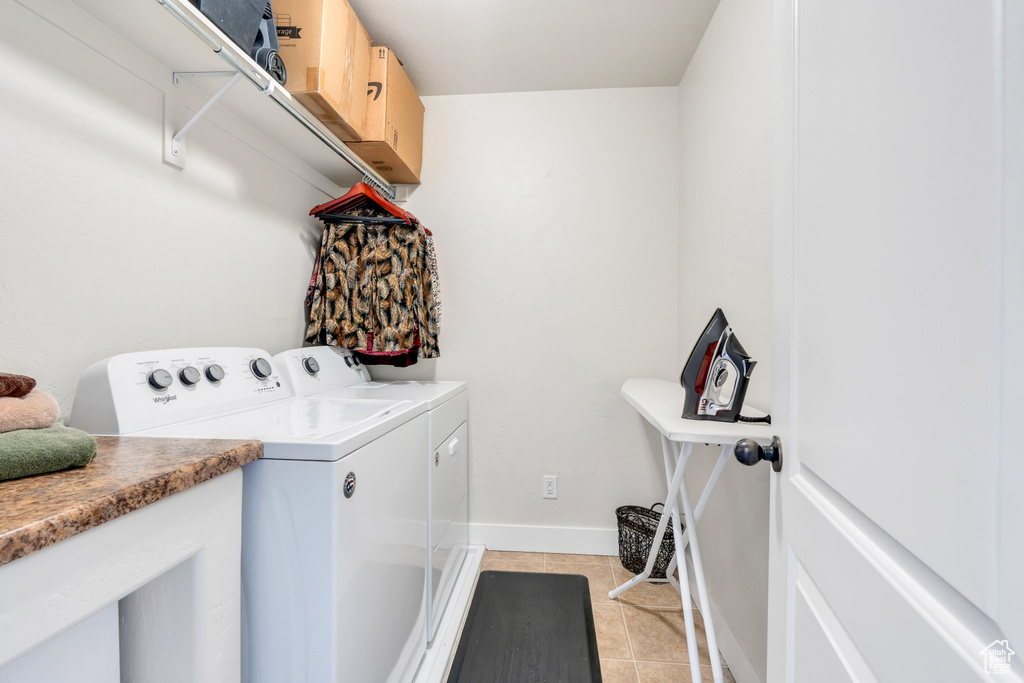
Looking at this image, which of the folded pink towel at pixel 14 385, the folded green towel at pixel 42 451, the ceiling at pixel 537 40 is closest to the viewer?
the folded green towel at pixel 42 451

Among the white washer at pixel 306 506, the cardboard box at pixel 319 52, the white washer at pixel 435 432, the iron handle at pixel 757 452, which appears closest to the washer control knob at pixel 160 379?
the white washer at pixel 306 506

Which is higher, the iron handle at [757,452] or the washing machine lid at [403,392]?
the iron handle at [757,452]

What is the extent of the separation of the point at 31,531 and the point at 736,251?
68.6 inches

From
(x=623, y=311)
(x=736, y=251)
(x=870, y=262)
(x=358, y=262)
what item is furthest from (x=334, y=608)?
(x=623, y=311)

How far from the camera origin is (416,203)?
7.67 ft

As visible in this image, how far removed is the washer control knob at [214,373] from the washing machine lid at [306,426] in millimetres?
115

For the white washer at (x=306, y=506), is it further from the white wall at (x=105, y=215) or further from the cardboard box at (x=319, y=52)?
the cardboard box at (x=319, y=52)

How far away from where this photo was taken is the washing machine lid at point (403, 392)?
1.55 m

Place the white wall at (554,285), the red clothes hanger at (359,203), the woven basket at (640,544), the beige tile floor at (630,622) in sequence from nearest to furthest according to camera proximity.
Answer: the beige tile floor at (630,622) → the red clothes hanger at (359,203) → the woven basket at (640,544) → the white wall at (554,285)

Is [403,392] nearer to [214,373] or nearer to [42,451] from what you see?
[214,373]

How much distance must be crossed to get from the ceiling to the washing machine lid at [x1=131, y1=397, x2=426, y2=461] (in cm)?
155

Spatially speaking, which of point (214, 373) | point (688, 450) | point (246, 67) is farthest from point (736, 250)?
point (214, 373)

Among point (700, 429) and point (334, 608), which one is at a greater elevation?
point (700, 429)

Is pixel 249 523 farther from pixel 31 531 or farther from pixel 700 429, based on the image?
pixel 700 429
